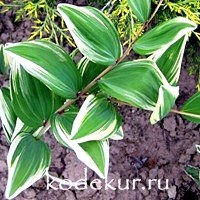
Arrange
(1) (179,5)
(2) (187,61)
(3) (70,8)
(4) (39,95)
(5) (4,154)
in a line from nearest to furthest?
(3) (70,8) < (4) (39,95) < (1) (179,5) < (5) (4,154) < (2) (187,61)

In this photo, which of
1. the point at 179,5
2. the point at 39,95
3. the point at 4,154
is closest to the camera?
the point at 39,95

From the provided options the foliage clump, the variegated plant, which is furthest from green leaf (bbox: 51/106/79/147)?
the foliage clump

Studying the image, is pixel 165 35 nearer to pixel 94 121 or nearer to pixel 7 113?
pixel 94 121

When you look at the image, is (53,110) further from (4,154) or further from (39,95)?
(4,154)

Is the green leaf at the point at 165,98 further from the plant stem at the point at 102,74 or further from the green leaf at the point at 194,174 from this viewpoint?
the green leaf at the point at 194,174

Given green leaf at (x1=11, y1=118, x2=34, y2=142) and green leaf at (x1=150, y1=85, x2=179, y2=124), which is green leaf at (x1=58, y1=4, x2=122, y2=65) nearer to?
green leaf at (x1=150, y1=85, x2=179, y2=124)

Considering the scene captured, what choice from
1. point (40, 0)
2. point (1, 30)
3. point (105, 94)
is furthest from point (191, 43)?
point (105, 94)
